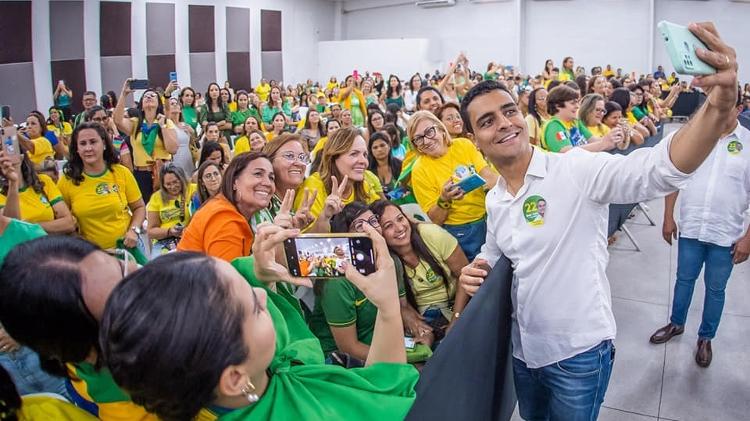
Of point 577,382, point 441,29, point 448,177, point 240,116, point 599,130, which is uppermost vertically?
point 441,29

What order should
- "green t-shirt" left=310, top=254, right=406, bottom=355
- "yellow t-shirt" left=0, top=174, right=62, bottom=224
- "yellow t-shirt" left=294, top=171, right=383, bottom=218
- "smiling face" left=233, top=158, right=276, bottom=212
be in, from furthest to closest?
"yellow t-shirt" left=0, top=174, right=62, bottom=224 < "yellow t-shirt" left=294, top=171, right=383, bottom=218 < "smiling face" left=233, top=158, right=276, bottom=212 < "green t-shirt" left=310, top=254, right=406, bottom=355

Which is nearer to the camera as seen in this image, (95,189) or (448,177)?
(448,177)

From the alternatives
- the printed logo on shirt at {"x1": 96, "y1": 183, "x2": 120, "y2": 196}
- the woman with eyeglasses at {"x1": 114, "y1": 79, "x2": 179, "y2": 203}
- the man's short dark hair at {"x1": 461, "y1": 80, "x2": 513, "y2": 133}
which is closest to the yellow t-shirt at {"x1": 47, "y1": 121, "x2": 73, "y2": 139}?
the woman with eyeglasses at {"x1": 114, "y1": 79, "x2": 179, "y2": 203}

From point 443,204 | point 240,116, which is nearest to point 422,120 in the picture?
point 443,204

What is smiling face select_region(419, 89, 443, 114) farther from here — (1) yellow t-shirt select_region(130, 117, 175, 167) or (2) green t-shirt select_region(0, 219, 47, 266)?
(2) green t-shirt select_region(0, 219, 47, 266)

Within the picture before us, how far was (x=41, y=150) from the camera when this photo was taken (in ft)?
23.0

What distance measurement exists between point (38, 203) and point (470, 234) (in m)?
2.93

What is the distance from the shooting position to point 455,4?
21.8 metres

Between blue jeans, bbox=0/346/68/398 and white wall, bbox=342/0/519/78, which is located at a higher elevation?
white wall, bbox=342/0/519/78

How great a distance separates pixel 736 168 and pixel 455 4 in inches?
793

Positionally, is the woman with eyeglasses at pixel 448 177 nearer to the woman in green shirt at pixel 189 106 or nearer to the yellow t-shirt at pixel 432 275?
the yellow t-shirt at pixel 432 275

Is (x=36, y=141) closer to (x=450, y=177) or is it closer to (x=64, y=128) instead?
(x=64, y=128)

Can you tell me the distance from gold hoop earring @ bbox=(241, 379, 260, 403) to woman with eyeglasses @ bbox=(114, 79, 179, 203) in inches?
219

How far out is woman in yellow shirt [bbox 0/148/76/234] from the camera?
369 cm
